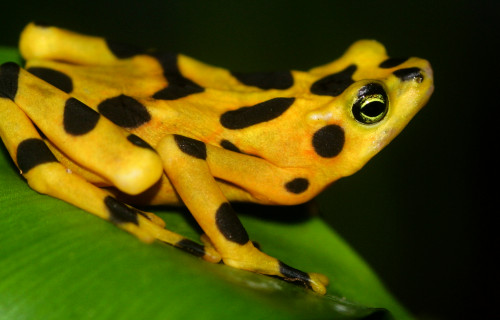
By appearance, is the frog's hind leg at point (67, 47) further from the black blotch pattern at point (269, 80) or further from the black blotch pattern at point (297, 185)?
the black blotch pattern at point (297, 185)

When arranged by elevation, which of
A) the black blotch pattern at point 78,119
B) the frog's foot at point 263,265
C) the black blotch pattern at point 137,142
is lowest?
the frog's foot at point 263,265

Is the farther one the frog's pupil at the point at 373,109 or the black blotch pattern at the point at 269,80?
the black blotch pattern at the point at 269,80

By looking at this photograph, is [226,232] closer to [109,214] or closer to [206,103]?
[109,214]

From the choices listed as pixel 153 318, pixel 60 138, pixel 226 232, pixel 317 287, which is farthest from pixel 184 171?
pixel 153 318

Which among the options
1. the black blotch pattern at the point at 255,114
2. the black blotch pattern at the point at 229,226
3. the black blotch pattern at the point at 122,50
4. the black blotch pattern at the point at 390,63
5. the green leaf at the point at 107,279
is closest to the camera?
the green leaf at the point at 107,279

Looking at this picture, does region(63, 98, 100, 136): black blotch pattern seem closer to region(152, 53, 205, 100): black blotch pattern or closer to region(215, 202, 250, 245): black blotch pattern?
region(152, 53, 205, 100): black blotch pattern

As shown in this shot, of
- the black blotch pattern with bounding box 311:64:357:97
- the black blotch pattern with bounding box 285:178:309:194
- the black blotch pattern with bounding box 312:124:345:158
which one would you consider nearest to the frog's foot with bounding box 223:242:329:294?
the black blotch pattern with bounding box 285:178:309:194

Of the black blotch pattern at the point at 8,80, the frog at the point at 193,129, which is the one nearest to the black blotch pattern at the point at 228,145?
the frog at the point at 193,129

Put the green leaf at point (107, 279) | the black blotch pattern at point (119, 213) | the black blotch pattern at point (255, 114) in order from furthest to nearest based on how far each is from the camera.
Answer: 1. the black blotch pattern at point (255, 114)
2. the black blotch pattern at point (119, 213)
3. the green leaf at point (107, 279)

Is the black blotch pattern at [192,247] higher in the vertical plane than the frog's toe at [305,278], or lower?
lower
